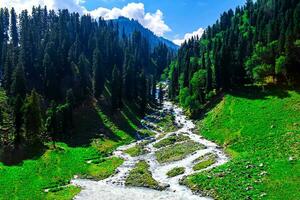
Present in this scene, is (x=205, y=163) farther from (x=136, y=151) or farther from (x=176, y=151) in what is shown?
(x=136, y=151)

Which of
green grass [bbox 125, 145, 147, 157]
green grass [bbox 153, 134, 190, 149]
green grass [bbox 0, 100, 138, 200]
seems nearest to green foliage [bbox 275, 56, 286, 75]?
green grass [bbox 153, 134, 190, 149]

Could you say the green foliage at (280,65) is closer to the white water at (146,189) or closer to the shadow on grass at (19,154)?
the white water at (146,189)

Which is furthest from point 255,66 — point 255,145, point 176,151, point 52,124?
point 52,124

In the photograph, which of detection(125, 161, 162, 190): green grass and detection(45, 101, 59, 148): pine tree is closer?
detection(125, 161, 162, 190): green grass

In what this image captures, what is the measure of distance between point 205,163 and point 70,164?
96.9 ft

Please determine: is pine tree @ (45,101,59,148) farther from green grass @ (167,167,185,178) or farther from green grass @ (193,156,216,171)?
green grass @ (193,156,216,171)

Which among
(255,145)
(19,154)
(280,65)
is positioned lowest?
(19,154)

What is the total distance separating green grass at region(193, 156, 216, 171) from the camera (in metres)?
76.8

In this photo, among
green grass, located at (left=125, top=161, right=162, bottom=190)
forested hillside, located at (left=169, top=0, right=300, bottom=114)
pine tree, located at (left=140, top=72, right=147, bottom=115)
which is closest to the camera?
green grass, located at (left=125, top=161, right=162, bottom=190)

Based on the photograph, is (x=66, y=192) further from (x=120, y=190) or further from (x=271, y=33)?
(x=271, y=33)

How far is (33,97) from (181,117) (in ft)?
210

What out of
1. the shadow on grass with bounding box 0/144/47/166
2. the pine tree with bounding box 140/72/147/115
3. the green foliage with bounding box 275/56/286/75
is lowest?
the shadow on grass with bounding box 0/144/47/166

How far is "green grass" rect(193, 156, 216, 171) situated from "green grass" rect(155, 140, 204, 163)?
7118 mm

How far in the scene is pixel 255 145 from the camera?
8594 cm
